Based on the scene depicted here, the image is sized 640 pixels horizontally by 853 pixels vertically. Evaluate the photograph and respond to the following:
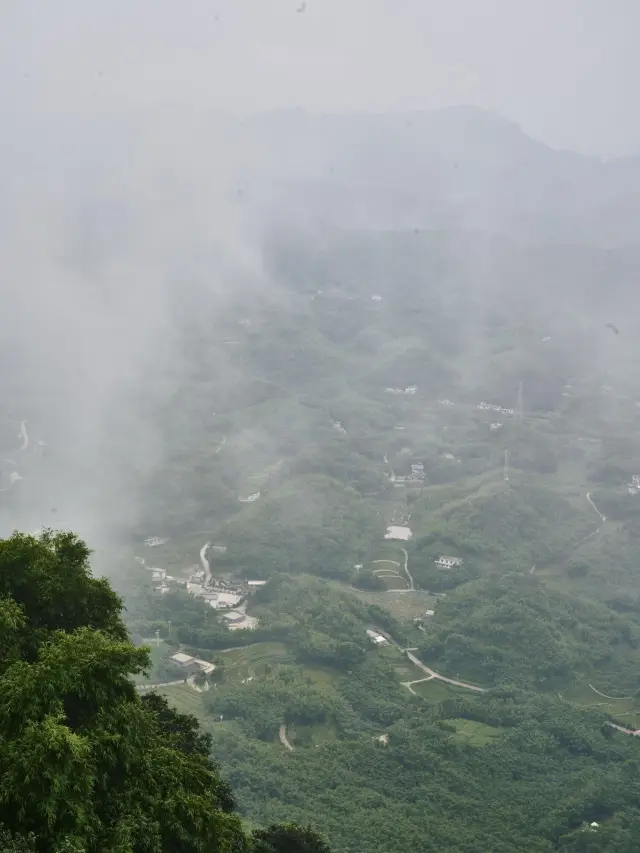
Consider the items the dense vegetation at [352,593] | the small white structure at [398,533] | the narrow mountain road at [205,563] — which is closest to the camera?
the dense vegetation at [352,593]

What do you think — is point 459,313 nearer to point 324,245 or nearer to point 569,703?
point 324,245

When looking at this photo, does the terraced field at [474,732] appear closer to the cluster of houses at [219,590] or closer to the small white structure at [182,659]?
the small white structure at [182,659]

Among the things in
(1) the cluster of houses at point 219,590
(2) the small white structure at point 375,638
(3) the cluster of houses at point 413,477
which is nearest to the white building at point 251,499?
(1) the cluster of houses at point 219,590

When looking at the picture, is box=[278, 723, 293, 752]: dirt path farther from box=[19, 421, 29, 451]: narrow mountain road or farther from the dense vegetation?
box=[19, 421, 29, 451]: narrow mountain road

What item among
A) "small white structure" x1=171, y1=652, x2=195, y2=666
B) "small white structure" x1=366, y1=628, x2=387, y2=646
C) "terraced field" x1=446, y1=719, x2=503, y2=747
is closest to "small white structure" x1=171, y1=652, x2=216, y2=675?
"small white structure" x1=171, y1=652, x2=195, y2=666

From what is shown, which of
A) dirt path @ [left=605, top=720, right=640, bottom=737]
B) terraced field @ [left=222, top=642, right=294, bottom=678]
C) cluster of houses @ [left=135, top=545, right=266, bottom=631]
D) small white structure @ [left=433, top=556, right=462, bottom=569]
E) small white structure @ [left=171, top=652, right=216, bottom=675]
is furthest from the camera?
small white structure @ [left=433, top=556, right=462, bottom=569]

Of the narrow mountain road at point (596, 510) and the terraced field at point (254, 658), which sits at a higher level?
the narrow mountain road at point (596, 510)
